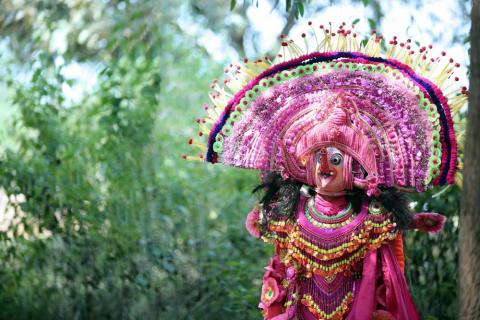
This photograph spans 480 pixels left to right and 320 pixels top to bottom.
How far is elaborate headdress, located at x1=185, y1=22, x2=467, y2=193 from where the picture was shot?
11.6 ft

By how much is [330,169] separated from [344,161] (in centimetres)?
7

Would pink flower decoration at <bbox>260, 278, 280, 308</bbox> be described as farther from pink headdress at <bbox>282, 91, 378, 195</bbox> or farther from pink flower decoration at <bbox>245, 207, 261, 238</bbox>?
pink headdress at <bbox>282, 91, 378, 195</bbox>

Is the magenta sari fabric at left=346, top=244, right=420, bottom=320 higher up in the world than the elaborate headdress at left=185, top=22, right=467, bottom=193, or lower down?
lower down

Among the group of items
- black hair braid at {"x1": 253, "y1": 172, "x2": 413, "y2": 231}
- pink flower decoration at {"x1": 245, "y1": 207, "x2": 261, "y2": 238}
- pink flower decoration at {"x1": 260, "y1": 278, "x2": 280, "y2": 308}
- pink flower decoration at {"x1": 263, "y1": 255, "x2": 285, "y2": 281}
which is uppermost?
black hair braid at {"x1": 253, "y1": 172, "x2": 413, "y2": 231}

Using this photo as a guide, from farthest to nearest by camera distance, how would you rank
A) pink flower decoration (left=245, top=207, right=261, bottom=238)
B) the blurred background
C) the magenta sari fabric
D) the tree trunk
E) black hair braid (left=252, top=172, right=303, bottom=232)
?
the blurred background, pink flower decoration (left=245, top=207, right=261, bottom=238), black hair braid (left=252, top=172, right=303, bottom=232), the magenta sari fabric, the tree trunk

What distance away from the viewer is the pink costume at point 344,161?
11.5 feet

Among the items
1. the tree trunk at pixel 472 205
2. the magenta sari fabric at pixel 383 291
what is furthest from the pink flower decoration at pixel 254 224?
the tree trunk at pixel 472 205

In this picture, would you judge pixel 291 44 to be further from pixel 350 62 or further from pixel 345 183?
pixel 345 183

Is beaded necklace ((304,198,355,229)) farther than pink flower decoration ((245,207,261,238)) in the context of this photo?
No

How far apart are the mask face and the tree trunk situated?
0.78 meters

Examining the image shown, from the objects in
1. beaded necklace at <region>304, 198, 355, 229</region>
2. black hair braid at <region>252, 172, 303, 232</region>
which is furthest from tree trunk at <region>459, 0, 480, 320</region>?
black hair braid at <region>252, 172, 303, 232</region>

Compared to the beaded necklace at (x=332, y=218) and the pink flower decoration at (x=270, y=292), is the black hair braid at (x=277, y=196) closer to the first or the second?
the beaded necklace at (x=332, y=218)

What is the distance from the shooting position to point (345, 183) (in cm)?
352

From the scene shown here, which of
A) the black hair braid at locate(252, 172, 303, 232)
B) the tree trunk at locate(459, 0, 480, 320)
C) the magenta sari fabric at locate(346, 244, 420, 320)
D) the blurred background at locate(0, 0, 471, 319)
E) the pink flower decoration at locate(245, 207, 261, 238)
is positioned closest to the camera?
the tree trunk at locate(459, 0, 480, 320)
